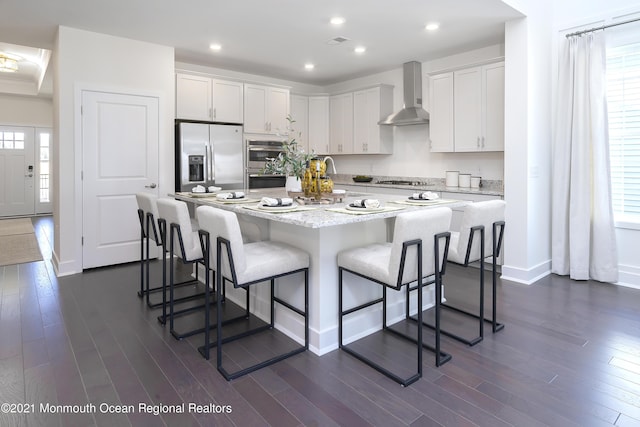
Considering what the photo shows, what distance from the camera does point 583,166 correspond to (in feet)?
12.6

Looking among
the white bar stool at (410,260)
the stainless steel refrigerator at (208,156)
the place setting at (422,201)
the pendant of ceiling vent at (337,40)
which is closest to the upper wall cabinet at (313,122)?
the stainless steel refrigerator at (208,156)

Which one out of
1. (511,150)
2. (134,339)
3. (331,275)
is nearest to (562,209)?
(511,150)

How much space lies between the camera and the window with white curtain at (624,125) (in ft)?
12.2

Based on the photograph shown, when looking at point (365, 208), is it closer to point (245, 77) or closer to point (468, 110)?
point (468, 110)

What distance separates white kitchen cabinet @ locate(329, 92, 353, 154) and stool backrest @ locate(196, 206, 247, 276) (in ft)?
14.6

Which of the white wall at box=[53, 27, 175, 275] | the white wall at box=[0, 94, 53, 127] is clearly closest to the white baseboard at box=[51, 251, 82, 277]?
the white wall at box=[53, 27, 175, 275]

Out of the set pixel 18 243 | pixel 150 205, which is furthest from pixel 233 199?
pixel 18 243

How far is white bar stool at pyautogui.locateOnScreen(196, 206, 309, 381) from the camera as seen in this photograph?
2092mm

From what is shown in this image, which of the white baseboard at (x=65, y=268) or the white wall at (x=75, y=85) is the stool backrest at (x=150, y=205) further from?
the white baseboard at (x=65, y=268)

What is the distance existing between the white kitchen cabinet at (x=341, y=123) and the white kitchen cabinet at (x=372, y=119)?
11cm

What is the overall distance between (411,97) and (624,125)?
2568 millimetres

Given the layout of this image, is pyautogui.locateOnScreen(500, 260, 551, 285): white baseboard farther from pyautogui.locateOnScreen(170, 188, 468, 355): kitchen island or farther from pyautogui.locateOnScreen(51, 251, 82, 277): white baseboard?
pyautogui.locateOnScreen(51, 251, 82, 277): white baseboard

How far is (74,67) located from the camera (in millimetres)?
4102

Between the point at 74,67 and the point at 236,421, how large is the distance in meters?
4.03
